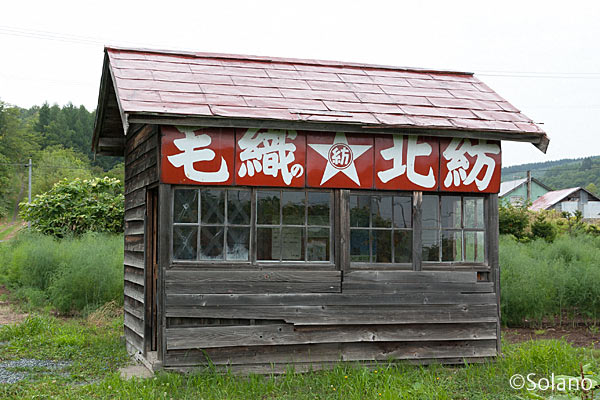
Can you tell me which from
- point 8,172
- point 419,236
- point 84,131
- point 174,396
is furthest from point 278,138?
point 84,131

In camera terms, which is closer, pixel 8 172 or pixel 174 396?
pixel 174 396

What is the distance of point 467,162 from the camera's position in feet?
26.5

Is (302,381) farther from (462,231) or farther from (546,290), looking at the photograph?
(546,290)

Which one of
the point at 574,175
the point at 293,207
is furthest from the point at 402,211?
the point at 574,175

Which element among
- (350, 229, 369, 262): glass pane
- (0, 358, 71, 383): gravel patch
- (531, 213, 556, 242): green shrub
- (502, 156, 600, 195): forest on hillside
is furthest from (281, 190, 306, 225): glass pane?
(502, 156, 600, 195): forest on hillside

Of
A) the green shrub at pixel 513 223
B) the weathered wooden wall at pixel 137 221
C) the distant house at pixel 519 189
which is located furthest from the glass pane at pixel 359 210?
the distant house at pixel 519 189

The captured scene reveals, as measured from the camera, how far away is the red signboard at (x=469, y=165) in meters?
8.02

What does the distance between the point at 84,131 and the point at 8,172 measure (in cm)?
1735

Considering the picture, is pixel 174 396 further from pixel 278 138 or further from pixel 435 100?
pixel 435 100

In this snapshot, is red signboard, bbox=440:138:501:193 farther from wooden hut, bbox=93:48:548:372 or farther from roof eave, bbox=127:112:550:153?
roof eave, bbox=127:112:550:153

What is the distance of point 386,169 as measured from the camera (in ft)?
25.5

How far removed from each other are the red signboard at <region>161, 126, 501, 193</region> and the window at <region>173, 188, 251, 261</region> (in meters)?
0.20

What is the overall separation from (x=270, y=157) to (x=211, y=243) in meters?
1.25

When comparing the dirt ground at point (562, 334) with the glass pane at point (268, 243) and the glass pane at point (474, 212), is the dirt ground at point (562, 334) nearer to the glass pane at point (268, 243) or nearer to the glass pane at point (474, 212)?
the glass pane at point (474, 212)
